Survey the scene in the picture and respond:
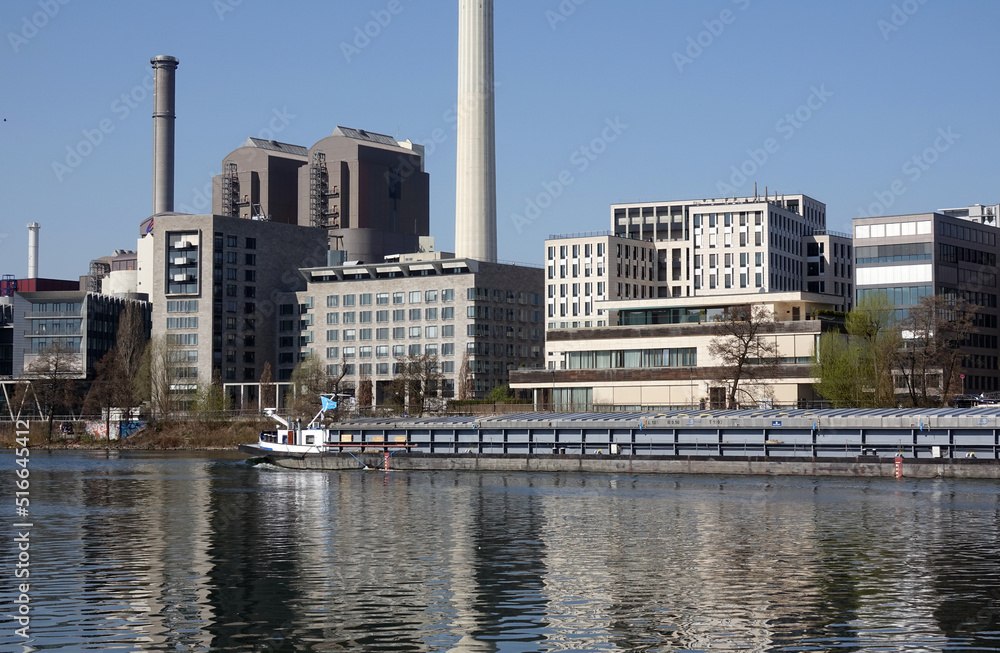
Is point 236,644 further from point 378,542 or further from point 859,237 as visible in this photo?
point 859,237

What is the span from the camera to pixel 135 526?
168 feet

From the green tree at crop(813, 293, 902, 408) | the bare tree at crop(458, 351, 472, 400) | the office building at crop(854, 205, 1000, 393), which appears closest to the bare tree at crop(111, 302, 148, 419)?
the bare tree at crop(458, 351, 472, 400)

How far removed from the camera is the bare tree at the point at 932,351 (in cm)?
11550

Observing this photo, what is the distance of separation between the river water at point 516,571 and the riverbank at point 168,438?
87.1 meters

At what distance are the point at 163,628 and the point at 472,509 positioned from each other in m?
31.3

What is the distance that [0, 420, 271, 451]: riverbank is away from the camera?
154000mm

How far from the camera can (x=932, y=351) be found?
114 m

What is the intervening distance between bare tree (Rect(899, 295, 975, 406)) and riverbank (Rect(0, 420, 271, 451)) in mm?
A: 76081

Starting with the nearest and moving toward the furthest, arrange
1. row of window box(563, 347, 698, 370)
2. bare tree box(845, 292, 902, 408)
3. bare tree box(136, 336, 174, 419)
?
1. bare tree box(845, 292, 902, 408)
2. row of window box(563, 347, 698, 370)
3. bare tree box(136, 336, 174, 419)

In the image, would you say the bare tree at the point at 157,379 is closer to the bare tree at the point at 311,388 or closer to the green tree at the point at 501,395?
the bare tree at the point at 311,388

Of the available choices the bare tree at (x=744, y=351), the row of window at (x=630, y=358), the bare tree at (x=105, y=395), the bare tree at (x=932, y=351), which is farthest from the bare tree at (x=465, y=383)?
the bare tree at (x=932, y=351)

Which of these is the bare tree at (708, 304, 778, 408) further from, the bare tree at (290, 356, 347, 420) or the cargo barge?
the bare tree at (290, 356, 347, 420)

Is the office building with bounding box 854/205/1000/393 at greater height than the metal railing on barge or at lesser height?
greater

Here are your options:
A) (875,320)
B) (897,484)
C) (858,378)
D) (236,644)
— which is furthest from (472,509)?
(875,320)
